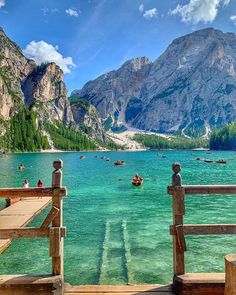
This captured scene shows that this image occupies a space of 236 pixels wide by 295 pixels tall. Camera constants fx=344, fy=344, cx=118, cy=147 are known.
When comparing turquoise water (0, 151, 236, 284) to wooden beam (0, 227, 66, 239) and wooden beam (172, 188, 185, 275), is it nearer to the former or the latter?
wooden beam (172, 188, 185, 275)

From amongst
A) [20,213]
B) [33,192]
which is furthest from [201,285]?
[20,213]

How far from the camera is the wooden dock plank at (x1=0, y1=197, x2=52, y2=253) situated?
24.5m

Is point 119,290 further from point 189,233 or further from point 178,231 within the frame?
point 189,233

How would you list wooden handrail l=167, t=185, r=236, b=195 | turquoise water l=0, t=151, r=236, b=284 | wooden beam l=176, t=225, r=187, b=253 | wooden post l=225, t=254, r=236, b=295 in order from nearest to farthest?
wooden post l=225, t=254, r=236, b=295 < wooden beam l=176, t=225, r=187, b=253 < wooden handrail l=167, t=185, r=236, b=195 < turquoise water l=0, t=151, r=236, b=284

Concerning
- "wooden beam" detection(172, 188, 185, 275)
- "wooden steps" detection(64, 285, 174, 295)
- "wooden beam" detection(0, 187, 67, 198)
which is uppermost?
"wooden beam" detection(0, 187, 67, 198)

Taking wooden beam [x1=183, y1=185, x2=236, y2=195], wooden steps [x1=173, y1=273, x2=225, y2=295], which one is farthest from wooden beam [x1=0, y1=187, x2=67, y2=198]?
wooden steps [x1=173, y1=273, x2=225, y2=295]

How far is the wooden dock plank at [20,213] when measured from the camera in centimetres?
2453

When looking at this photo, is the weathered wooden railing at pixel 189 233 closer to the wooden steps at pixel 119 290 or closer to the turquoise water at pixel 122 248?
the wooden steps at pixel 119 290


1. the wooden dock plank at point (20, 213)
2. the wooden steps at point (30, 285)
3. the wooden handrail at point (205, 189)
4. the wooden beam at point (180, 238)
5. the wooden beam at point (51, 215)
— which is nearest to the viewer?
the wooden steps at point (30, 285)

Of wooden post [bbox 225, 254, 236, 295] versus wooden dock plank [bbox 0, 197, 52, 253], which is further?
wooden dock plank [bbox 0, 197, 52, 253]

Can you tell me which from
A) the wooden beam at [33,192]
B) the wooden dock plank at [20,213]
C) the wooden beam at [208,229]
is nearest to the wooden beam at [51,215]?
the wooden beam at [33,192]

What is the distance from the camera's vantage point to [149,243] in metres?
21.8

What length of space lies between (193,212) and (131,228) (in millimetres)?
10543

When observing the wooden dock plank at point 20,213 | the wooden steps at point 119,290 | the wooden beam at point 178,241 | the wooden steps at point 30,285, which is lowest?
the wooden dock plank at point 20,213
